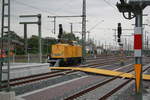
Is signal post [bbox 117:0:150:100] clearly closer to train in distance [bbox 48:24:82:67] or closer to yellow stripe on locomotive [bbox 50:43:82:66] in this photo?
train in distance [bbox 48:24:82:67]

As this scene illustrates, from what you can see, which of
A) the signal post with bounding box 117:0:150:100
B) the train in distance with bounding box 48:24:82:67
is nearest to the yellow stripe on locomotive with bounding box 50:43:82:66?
the train in distance with bounding box 48:24:82:67

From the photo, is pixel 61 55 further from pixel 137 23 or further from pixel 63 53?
pixel 137 23

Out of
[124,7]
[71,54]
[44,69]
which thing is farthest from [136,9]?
[71,54]

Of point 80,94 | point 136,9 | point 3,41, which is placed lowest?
point 80,94

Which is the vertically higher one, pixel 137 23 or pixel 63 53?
pixel 137 23

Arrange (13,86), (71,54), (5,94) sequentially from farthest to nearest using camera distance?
(71,54), (13,86), (5,94)

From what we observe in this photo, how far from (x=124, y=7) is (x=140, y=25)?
0.85 m

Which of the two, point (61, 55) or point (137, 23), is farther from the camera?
point (61, 55)

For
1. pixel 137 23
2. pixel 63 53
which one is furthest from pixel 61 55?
pixel 137 23

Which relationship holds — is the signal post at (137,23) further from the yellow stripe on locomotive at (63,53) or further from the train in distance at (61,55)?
the yellow stripe on locomotive at (63,53)

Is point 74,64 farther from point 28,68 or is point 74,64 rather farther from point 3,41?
point 3,41

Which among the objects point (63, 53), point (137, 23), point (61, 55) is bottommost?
point (61, 55)

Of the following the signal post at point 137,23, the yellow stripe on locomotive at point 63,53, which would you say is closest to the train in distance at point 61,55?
the yellow stripe on locomotive at point 63,53

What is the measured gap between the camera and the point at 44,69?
23375 mm
